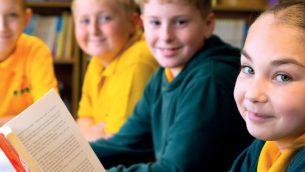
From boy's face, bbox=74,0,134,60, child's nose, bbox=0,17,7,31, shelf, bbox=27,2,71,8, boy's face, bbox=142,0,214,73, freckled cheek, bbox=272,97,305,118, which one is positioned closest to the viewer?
freckled cheek, bbox=272,97,305,118

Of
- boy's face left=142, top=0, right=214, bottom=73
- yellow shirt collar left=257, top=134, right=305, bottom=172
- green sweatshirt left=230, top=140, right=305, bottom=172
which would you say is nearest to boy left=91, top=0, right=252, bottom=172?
boy's face left=142, top=0, right=214, bottom=73

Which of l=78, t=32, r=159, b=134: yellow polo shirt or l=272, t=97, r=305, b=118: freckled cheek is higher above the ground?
l=272, t=97, r=305, b=118: freckled cheek

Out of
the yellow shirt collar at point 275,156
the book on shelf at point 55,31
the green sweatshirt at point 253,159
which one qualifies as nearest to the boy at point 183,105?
the green sweatshirt at point 253,159

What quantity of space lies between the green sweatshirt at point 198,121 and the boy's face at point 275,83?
355 millimetres

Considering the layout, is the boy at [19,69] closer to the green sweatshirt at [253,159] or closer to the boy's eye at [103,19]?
the boy's eye at [103,19]

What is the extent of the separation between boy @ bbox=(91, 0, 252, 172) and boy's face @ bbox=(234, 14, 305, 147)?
36 centimetres

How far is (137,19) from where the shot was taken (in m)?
1.88

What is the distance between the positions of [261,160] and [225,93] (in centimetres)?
34

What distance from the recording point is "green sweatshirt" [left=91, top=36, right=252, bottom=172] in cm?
118

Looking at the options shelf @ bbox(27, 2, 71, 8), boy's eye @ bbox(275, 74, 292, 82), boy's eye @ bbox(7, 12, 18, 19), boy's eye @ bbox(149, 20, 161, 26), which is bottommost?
boy's eye @ bbox(275, 74, 292, 82)

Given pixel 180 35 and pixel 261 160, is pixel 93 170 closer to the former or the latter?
pixel 261 160

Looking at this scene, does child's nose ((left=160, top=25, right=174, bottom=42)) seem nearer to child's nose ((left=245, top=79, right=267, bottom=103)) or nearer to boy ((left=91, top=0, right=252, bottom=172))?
boy ((left=91, top=0, right=252, bottom=172))

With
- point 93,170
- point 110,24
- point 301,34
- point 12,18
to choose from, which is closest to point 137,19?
point 110,24

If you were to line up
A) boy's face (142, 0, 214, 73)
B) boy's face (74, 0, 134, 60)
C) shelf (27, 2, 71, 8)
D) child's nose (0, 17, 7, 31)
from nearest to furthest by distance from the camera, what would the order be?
boy's face (142, 0, 214, 73) → child's nose (0, 17, 7, 31) → boy's face (74, 0, 134, 60) → shelf (27, 2, 71, 8)
